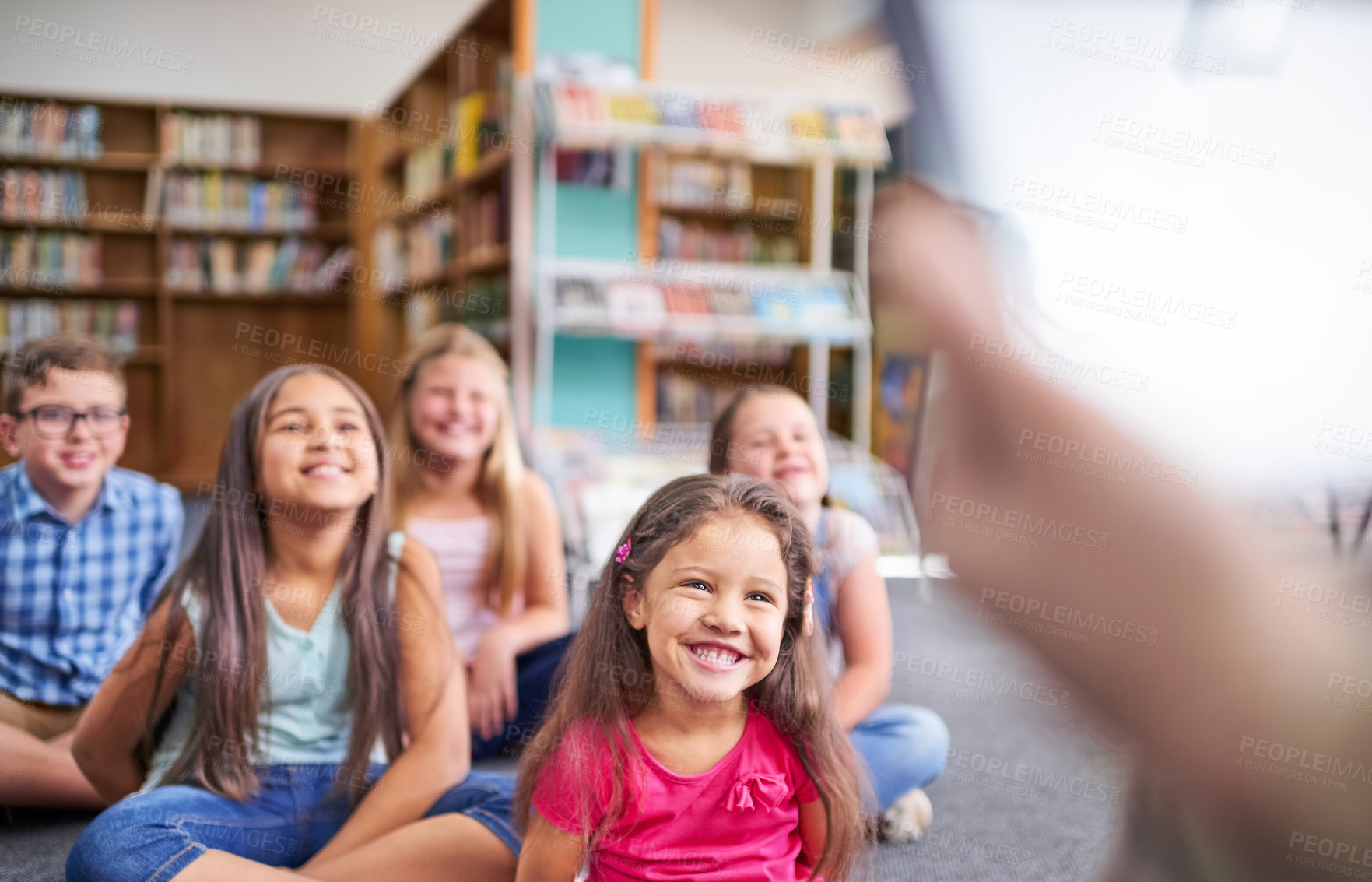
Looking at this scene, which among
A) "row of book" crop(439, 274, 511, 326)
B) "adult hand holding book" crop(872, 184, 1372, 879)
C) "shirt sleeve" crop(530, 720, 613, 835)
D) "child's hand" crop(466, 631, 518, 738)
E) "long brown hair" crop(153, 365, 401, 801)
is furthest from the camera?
"row of book" crop(439, 274, 511, 326)

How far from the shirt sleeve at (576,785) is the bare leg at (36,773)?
0.96 m

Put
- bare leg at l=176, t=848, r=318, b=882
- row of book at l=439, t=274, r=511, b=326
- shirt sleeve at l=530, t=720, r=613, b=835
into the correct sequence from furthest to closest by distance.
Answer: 1. row of book at l=439, t=274, r=511, b=326
2. bare leg at l=176, t=848, r=318, b=882
3. shirt sleeve at l=530, t=720, r=613, b=835

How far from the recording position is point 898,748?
5.21 feet

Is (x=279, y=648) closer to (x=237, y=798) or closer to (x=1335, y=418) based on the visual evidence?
(x=237, y=798)

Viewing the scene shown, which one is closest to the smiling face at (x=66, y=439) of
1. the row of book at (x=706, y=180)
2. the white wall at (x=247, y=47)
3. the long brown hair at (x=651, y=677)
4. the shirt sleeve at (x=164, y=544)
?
the shirt sleeve at (x=164, y=544)

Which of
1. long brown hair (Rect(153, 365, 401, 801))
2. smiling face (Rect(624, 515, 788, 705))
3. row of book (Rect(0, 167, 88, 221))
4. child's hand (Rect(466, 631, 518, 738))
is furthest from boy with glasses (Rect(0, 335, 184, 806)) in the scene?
row of book (Rect(0, 167, 88, 221))

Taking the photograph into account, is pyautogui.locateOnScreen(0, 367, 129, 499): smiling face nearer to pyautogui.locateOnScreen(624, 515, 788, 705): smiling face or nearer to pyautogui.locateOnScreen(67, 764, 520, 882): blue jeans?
pyautogui.locateOnScreen(67, 764, 520, 882): blue jeans

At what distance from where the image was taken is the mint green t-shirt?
4.33ft

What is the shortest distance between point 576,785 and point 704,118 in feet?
9.82

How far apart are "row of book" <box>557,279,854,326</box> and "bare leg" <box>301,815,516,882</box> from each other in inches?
97.7

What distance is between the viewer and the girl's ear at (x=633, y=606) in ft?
3.50

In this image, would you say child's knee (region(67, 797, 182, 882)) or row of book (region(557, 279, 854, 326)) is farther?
row of book (region(557, 279, 854, 326))

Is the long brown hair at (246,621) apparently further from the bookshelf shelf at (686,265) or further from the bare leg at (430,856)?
the bookshelf shelf at (686,265)

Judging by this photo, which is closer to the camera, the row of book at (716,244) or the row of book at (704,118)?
the row of book at (704,118)
